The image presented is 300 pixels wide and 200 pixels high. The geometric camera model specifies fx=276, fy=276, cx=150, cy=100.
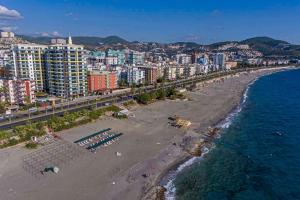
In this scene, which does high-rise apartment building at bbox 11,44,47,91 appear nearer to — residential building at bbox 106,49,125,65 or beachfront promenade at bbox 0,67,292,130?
beachfront promenade at bbox 0,67,292,130

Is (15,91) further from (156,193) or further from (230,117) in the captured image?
(230,117)

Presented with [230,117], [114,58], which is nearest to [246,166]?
[230,117]

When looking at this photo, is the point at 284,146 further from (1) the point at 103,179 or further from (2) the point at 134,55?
(2) the point at 134,55

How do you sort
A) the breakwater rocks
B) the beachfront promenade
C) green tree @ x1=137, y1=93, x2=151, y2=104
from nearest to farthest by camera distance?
the breakwater rocks < the beachfront promenade < green tree @ x1=137, y1=93, x2=151, y2=104

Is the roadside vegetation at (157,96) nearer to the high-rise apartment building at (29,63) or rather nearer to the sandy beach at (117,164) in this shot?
the sandy beach at (117,164)

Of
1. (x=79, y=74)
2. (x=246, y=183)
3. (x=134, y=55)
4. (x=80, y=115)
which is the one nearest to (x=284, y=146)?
(x=246, y=183)

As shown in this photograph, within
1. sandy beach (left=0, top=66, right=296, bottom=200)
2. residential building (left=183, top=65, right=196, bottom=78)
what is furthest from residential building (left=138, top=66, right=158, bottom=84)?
sandy beach (left=0, top=66, right=296, bottom=200)
